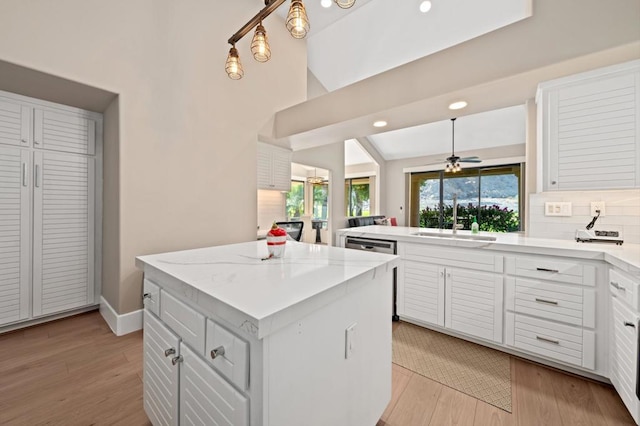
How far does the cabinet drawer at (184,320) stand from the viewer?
0.91 meters

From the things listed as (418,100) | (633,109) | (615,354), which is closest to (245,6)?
(418,100)

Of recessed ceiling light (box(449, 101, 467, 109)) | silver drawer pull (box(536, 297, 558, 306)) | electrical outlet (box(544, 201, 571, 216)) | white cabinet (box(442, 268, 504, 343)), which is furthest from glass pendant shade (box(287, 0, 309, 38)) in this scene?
electrical outlet (box(544, 201, 571, 216))

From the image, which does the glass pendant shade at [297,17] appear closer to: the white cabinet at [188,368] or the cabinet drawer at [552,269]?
the white cabinet at [188,368]

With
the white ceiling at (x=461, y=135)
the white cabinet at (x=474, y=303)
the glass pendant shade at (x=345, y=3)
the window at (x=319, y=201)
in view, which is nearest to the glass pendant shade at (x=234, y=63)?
the glass pendant shade at (x=345, y=3)

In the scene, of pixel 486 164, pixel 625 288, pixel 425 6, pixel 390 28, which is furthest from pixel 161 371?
pixel 486 164

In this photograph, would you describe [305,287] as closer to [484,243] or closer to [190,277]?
[190,277]

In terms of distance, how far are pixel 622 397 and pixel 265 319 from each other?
2.14 metres

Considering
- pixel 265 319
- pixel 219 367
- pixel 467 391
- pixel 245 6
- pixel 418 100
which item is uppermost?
pixel 245 6

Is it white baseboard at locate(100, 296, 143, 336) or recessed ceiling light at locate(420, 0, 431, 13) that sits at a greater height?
recessed ceiling light at locate(420, 0, 431, 13)

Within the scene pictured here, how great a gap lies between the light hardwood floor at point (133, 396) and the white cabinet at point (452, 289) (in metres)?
0.36

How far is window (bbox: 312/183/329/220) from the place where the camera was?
9336 millimetres

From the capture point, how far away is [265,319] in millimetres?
670

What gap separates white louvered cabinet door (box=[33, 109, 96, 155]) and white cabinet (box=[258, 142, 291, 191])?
1.88 m

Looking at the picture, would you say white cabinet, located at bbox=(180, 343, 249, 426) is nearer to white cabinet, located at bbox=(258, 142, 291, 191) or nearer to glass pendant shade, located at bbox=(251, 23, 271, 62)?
glass pendant shade, located at bbox=(251, 23, 271, 62)
